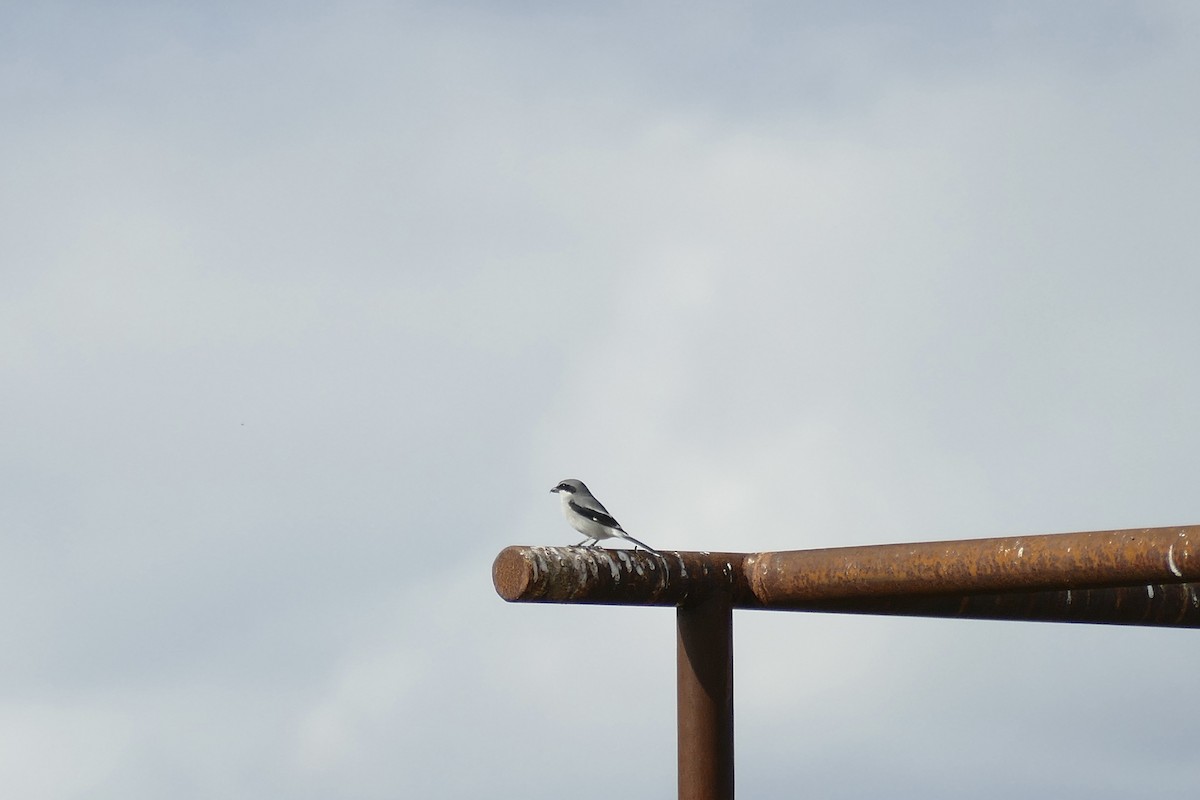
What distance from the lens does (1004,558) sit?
366cm

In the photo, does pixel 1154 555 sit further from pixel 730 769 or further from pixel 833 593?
pixel 730 769

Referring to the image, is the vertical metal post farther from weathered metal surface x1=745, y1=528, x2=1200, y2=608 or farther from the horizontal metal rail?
weathered metal surface x1=745, y1=528, x2=1200, y2=608

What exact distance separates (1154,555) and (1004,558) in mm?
410

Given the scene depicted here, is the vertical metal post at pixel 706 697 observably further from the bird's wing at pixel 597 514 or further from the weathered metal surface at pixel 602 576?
the bird's wing at pixel 597 514

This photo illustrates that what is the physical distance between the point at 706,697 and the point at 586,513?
4601 mm

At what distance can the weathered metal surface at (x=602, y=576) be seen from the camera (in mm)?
4062

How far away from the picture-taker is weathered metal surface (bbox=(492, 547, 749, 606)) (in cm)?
406

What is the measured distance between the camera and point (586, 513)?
29.1 feet

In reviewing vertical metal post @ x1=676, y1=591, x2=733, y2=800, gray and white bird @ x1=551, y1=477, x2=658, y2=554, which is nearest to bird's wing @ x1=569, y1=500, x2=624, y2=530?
gray and white bird @ x1=551, y1=477, x2=658, y2=554

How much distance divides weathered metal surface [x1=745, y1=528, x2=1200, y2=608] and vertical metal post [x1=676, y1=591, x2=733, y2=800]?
7.2 inches

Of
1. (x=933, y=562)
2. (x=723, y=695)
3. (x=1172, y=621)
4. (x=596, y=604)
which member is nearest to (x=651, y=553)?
(x=596, y=604)

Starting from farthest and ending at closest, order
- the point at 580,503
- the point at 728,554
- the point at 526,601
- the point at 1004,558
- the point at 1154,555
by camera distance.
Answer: the point at 580,503, the point at 728,554, the point at 526,601, the point at 1004,558, the point at 1154,555

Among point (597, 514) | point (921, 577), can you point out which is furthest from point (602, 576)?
point (597, 514)

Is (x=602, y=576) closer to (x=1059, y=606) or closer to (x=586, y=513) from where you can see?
(x=1059, y=606)
